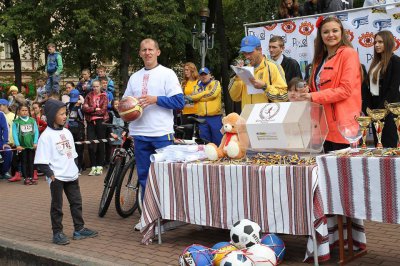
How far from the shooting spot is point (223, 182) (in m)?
5.14

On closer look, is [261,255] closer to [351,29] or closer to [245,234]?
[245,234]

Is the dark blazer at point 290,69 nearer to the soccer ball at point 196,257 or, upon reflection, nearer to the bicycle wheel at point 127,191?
the bicycle wheel at point 127,191

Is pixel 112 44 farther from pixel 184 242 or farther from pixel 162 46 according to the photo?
pixel 184 242

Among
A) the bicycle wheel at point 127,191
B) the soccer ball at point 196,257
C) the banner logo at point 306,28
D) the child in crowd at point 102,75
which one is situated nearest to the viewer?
the soccer ball at point 196,257

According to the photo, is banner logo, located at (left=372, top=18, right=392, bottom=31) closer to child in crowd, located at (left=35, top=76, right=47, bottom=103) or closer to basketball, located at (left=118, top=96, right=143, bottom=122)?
basketball, located at (left=118, top=96, right=143, bottom=122)

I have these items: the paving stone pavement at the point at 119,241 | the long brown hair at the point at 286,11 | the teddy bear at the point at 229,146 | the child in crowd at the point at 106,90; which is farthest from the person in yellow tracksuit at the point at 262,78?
the child in crowd at the point at 106,90

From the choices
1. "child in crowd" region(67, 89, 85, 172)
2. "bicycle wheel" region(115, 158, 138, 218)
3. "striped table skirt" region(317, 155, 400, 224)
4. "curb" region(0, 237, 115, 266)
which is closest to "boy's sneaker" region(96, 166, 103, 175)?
"child in crowd" region(67, 89, 85, 172)

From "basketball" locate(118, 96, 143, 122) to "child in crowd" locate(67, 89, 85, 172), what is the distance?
677 cm

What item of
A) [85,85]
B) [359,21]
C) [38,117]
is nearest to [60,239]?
[359,21]

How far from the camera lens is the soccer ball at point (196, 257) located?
4.49 metres

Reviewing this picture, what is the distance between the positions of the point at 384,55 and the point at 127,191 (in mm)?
3670

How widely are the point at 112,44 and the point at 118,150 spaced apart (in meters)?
19.0

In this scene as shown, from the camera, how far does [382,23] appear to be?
8.61 meters

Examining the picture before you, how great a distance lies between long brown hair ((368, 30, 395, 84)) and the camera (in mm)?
6668
